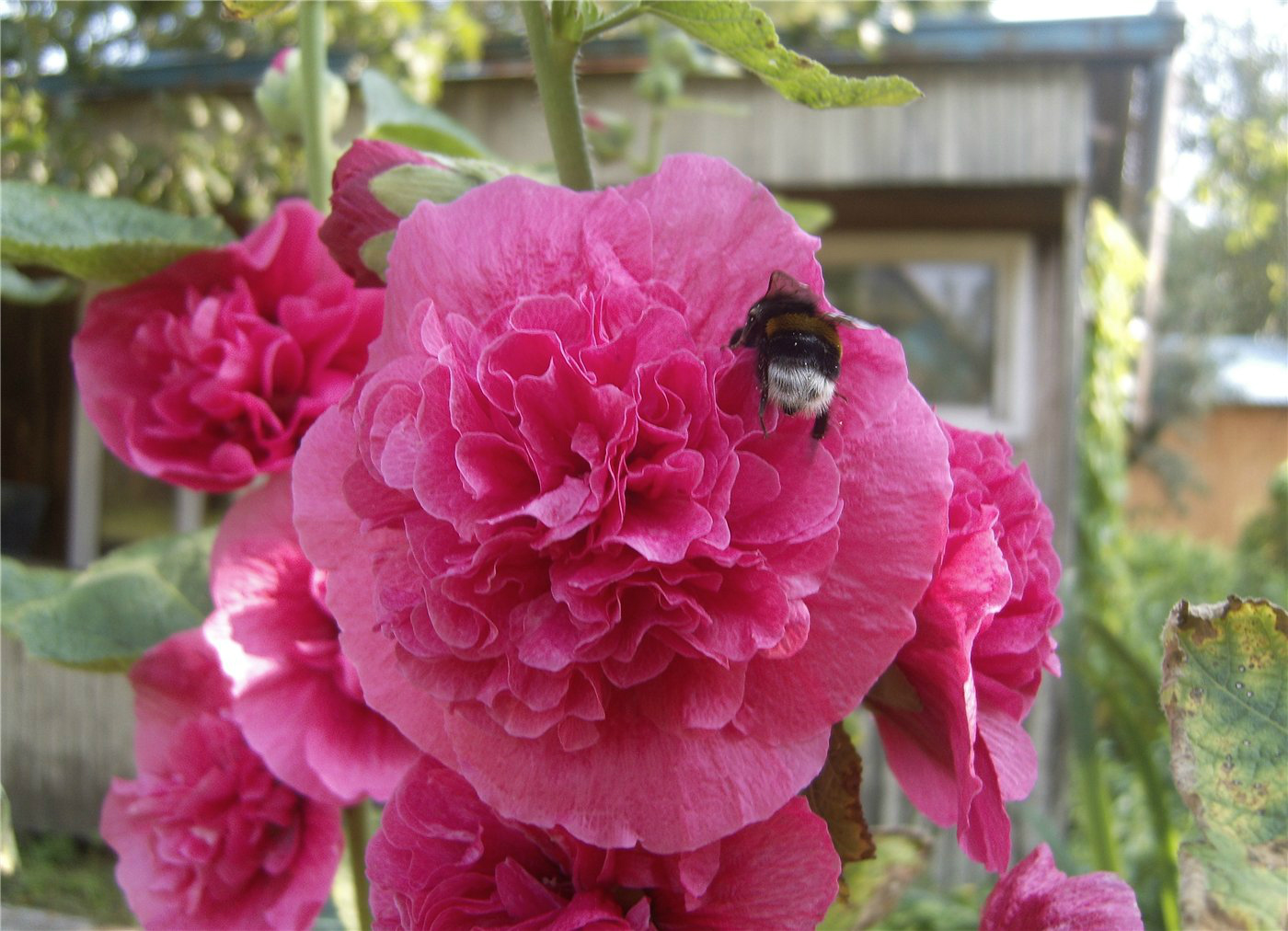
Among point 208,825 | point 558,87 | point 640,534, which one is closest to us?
point 640,534

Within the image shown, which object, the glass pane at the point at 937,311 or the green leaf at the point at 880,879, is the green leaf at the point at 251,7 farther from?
the glass pane at the point at 937,311

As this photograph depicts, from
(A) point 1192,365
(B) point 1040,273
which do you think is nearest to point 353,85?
(B) point 1040,273

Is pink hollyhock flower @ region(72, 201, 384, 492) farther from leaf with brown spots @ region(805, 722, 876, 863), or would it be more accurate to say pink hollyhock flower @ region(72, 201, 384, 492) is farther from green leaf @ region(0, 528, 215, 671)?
leaf with brown spots @ region(805, 722, 876, 863)

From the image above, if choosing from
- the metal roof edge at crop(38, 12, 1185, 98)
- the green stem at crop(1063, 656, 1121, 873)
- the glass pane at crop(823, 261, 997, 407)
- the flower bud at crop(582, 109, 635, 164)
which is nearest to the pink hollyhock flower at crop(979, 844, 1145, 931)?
the flower bud at crop(582, 109, 635, 164)

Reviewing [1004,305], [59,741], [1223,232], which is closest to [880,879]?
[1004,305]

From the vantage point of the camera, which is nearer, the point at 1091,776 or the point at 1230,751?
the point at 1230,751

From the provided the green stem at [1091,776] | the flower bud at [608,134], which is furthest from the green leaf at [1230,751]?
the green stem at [1091,776]

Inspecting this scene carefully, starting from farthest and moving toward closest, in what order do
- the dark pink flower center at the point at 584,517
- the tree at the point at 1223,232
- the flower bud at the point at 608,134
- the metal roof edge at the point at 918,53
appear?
1. the tree at the point at 1223,232
2. the metal roof edge at the point at 918,53
3. the flower bud at the point at 608,134
4. the dark pink flower center at the point at 584,517

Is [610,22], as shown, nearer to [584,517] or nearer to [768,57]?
[768,57]
